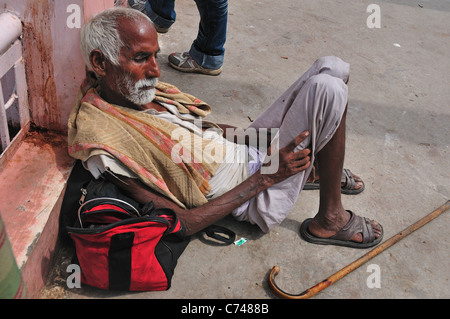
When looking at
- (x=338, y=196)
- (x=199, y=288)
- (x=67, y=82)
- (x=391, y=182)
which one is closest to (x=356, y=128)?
(x=391, y=182)

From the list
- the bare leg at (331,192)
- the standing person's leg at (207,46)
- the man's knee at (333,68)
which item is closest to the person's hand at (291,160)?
the bare leg at (331,192)

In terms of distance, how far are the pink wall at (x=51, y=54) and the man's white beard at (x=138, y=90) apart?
0.92 ft

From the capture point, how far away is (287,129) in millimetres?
2336

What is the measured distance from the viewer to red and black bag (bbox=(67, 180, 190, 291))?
1990 millimetres

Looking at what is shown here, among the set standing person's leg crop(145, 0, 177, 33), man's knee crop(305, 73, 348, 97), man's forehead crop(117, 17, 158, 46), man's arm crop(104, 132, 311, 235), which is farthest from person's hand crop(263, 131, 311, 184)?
standing person's leg crop(145, 0, 177, 33)

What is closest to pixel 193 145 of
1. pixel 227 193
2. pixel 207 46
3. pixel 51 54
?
pixel 227 193

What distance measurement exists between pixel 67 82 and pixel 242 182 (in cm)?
101

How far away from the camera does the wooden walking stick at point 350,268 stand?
2.23 metres

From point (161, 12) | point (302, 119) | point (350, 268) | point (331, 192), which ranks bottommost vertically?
point (350, 268)

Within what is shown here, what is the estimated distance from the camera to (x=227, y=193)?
235 centimetres

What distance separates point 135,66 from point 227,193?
749 millimetres

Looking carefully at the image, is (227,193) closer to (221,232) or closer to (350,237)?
(221,232)

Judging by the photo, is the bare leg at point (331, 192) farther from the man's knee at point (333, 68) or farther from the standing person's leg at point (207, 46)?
the standing person's leg at point (207, 46)
